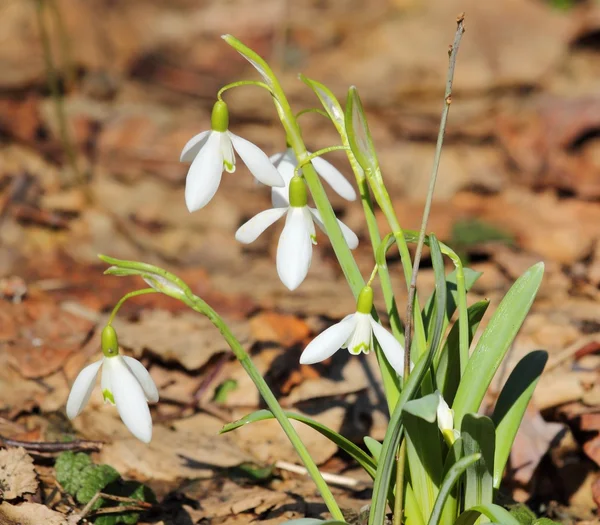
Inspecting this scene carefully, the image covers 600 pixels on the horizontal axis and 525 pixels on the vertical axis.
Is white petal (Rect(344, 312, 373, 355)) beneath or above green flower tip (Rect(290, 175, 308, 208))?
beneath

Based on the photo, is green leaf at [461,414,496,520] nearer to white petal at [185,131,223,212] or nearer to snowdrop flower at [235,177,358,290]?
snowdrop flower at [235,177,358,290]

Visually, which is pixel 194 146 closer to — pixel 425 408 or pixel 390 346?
pixel 390 346

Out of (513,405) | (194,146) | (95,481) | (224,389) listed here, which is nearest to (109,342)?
(194,146)

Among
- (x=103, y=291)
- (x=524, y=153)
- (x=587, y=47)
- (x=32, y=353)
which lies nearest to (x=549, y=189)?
(x=524, y=153)

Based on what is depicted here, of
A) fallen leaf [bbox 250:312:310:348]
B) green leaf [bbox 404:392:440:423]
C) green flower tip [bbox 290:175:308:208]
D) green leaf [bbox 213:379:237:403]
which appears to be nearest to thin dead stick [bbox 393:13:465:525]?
green leaf [bbox 404:392:440:423]

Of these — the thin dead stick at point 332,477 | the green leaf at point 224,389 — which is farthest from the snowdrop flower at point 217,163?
the green leaf at point 224,389

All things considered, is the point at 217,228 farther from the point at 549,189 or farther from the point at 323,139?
the point at 549,189
